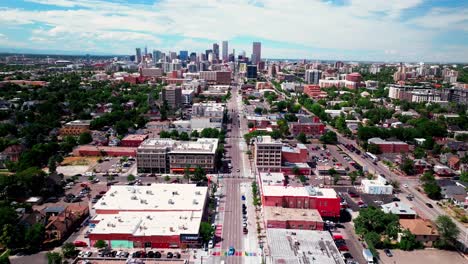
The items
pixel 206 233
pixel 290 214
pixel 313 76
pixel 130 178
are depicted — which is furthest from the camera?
pixel 313 76

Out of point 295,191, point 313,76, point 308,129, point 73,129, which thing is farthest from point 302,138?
point 313,76

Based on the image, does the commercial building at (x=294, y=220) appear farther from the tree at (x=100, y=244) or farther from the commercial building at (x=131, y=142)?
the commercial building at (x=131, y=142)

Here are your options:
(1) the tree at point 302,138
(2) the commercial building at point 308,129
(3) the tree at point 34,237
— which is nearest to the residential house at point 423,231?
(3) the tree at point 34,237

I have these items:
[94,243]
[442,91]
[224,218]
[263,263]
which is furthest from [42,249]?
[442,91]

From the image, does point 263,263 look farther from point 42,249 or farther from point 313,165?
point 313,165

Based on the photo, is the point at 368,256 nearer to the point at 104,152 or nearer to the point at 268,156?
the point at 268,156

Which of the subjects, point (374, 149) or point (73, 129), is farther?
point (73, 129)

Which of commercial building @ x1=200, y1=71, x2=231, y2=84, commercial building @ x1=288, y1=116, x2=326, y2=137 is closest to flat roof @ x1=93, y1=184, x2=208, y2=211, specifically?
commercial building @ x1=288, y1=116, x2=326, y2=137

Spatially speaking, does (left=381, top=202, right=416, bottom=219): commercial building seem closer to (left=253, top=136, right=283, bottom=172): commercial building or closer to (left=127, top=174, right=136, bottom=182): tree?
(left=253, top=136, right=283, bottom=172): commercial building
